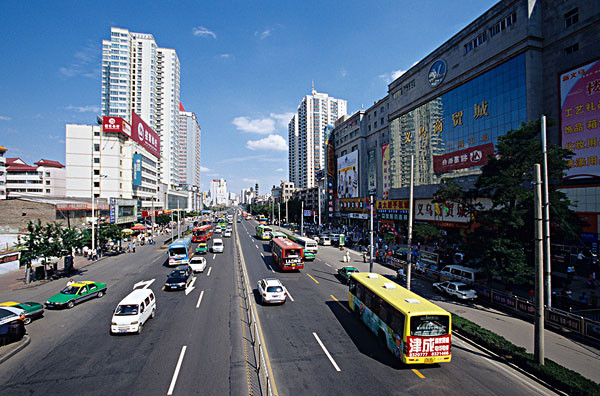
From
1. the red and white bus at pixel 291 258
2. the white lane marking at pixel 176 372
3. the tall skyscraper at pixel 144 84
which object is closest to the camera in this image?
the white lane marking at pixel 176 372

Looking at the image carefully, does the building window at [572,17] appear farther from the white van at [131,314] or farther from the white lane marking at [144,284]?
the white lane marking at [144,284]

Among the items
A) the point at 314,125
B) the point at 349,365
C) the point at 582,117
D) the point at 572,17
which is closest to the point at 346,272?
the point at 349,365

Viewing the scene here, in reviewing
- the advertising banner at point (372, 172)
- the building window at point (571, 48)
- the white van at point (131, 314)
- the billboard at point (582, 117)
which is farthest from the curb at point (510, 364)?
the advertising banner at point (372, 172)

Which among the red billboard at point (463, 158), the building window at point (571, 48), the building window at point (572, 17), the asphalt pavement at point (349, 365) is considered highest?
the building window at point (572, 17)

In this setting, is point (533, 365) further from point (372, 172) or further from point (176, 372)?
point (372, 172)

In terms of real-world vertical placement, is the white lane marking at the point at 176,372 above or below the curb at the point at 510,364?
above

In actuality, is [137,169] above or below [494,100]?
below

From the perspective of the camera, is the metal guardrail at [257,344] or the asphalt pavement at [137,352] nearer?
the metal guardrail at [257,344]

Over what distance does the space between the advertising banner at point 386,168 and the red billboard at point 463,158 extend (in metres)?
17.4

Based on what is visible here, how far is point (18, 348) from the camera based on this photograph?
13.8 m

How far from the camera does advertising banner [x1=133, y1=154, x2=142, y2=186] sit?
73062 mm

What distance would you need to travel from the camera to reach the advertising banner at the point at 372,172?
249 ft

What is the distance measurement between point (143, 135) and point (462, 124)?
76381 millimetres

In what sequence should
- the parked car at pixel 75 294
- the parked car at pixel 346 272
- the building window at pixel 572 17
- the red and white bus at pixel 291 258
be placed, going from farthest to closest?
the building window at pixel 572 17 < the red and white bus at pixel 291 258 < the parked car at pixel 346 272 < the parked car at pixel 75 294
